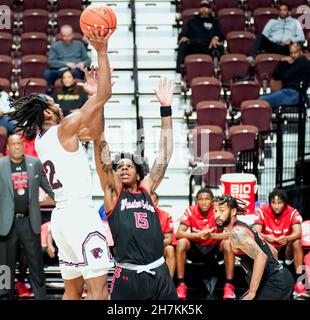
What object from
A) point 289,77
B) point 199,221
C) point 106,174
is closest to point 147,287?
point 106,174

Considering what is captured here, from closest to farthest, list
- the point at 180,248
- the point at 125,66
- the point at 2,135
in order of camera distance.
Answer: the point at 180,248
the point at 2,135
the point at 125,66

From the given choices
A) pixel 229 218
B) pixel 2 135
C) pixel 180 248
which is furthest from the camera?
pixel 2 135

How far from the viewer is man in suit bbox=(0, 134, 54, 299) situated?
906 cm

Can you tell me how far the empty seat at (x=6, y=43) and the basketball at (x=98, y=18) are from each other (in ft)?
23.2

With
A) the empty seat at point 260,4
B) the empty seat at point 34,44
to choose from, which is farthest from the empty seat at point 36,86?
the empty seat at point 260,4

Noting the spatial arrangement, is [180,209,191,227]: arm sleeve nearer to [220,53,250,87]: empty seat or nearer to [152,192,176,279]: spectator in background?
[152,192,176,279]: spectator in background

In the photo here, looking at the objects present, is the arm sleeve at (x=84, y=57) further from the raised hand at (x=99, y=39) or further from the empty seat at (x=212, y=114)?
the raised hand at (x=99, y=39)

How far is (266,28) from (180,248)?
497cm

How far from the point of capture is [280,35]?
1328cm

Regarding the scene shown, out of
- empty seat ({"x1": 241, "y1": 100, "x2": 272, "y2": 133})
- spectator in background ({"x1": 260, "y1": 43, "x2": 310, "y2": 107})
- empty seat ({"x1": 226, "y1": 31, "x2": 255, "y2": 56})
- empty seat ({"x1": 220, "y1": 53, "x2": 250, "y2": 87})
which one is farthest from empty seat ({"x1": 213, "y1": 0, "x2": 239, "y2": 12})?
empty seat ({"x1": 241, "y1": 100, "x2": 272, "y2": 133})

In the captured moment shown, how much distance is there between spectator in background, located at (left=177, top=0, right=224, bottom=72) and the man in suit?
15.1 feet
